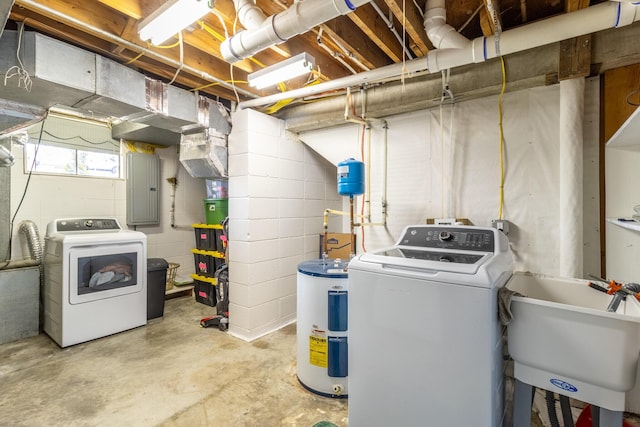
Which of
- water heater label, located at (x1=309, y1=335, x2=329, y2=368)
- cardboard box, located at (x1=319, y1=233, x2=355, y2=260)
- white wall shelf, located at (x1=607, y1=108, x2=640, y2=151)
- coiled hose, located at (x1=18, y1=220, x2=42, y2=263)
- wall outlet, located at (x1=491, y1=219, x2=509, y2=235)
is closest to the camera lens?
white wall shelf, located at (x1=607, y1=108, x2=640, y2=151)

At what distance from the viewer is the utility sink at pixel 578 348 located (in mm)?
1078

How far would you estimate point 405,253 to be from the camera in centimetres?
182

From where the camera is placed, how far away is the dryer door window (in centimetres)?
290

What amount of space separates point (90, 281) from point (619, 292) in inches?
157

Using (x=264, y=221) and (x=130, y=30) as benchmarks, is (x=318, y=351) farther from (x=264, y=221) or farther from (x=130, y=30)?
(x=130, y=30)

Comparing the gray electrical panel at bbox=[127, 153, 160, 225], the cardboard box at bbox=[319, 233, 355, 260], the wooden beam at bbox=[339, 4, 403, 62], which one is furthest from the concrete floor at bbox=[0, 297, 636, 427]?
the wooden beam at bbox=[339, 4, 403, 62]

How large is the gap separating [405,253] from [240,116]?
2195 millimetres

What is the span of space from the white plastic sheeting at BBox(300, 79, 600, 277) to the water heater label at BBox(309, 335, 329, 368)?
1182 millimetres

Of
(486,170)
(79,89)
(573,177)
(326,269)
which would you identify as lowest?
(326,269)

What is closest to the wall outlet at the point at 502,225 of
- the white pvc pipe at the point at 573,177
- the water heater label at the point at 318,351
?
the white pvc pipe at the point at 573,177

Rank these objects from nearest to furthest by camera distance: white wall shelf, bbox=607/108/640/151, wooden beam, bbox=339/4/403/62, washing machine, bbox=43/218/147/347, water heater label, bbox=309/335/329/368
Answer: white wall shelf, bbox=607/108/640/151, wooden beam, bbox=339/4/403/62, water heater label, bbox=309/335/329/368, washing machine, bbox=43/218/147/347

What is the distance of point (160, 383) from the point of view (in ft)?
7.43

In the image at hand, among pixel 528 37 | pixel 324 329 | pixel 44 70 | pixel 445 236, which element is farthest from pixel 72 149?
pixel 528 37

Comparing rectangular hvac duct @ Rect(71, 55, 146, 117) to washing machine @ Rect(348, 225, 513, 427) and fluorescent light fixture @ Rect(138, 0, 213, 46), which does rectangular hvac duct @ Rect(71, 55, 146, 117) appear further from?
washing machine @ Rect(348, 225, 513, 427)
